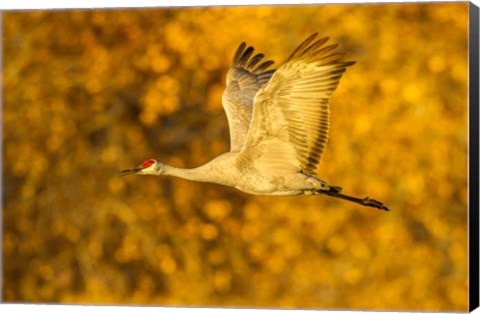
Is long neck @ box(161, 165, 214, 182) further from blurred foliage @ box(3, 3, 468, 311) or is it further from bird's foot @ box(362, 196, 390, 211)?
blurred foliage @ box(3, 3, 468, 311)

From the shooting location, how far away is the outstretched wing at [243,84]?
10.0 meters

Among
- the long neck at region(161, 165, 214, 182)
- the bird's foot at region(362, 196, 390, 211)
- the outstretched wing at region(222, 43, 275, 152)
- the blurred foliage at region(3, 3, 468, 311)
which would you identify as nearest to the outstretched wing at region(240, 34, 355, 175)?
the long neck at region(161, 165, 214, 182)

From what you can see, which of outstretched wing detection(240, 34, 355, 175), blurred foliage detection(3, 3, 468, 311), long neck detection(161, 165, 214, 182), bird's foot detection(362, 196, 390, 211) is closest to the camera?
outstretched wing detection(240, 34, 355, 175)

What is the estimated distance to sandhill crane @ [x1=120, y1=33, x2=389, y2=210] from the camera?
8852 mm

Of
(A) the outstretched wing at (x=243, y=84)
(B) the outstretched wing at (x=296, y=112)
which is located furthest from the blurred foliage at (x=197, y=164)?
(B) the outstretched wing at (x=296, y=112)

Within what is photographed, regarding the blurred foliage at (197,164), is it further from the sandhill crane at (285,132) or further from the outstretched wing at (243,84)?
the sandhill crane at (285,132)

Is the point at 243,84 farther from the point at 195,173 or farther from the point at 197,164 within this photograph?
the point at 197,164

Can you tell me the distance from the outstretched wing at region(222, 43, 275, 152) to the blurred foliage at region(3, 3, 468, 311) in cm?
34

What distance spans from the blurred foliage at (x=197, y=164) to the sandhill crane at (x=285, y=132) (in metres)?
0.76

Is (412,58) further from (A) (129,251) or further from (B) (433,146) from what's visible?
(A) (129,251)

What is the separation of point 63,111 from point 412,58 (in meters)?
2.93

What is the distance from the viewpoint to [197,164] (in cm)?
1129

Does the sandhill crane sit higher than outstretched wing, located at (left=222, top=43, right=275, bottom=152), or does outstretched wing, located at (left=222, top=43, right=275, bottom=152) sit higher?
outstretched wing, located at (left=222, top=43, right=275, bottom=152)

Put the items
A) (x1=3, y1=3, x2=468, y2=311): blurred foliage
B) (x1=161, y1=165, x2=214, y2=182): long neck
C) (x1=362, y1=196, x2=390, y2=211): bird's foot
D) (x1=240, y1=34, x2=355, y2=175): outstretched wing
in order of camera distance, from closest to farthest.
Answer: (x1=240, y1=34, x2=355, y2=175): outstretched wing < (x1=161, y1=165, x2=214, y2=182): long neck < (x1=362, y1=196, x2=390, y2=211): bird's foot < (x1=3, y1=3, x2=468, y2=311): blurred foliage
